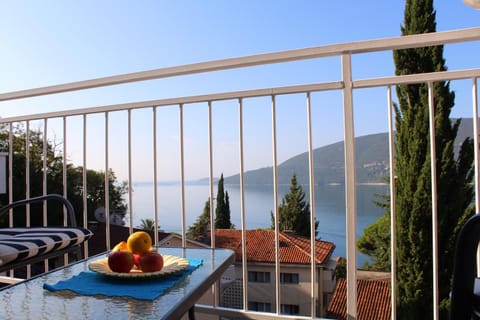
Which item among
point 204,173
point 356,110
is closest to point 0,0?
point 204,173

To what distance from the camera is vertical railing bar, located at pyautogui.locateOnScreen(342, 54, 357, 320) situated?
4.66 feet

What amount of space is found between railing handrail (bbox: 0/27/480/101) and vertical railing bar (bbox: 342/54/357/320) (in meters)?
0.07

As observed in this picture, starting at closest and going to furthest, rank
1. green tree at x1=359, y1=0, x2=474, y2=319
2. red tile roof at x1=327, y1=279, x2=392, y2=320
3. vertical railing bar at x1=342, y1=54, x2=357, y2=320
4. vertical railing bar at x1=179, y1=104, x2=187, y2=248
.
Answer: vertical railing bar at x1=342, y1=54, x2=357, y2=320 → vertical railing bar at x1=179, y1=104, x2=187, y2=248 → green tree at x1=359, y1=0, x2=474, y2=319 → red tile roof at x1=327, y1=279, x2=392, y2=320

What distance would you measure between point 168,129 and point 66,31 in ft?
28.9

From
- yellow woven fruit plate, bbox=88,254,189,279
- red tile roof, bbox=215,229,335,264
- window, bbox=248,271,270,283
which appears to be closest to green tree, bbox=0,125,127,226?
yellow woven fruit plate, bbox=88,254,189,279

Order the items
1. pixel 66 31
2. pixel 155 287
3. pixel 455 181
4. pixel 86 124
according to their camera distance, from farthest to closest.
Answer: pixel 455 181, pixel 66 31, pixel 86 124, pixel 155 287

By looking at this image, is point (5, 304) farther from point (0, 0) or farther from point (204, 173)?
point (0, 0)

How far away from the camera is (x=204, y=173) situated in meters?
1.88

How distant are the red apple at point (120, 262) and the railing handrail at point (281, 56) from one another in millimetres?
966

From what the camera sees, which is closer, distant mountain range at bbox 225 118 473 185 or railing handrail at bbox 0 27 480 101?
railing handrail at bbox 0 27 480 101

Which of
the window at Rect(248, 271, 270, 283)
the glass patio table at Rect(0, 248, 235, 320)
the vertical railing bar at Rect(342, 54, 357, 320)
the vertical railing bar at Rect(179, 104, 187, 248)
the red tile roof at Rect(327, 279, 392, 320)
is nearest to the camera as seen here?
the glass patio table at Rect(0, 248, 235, 320)

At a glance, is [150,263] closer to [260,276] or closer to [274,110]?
[274,110]

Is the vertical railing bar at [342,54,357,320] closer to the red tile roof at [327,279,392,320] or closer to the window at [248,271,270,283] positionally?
the window at [248,271,270,283]

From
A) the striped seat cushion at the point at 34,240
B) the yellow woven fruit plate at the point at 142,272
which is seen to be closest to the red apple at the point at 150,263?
the yellow woven fruit plate at the point at 142,272
